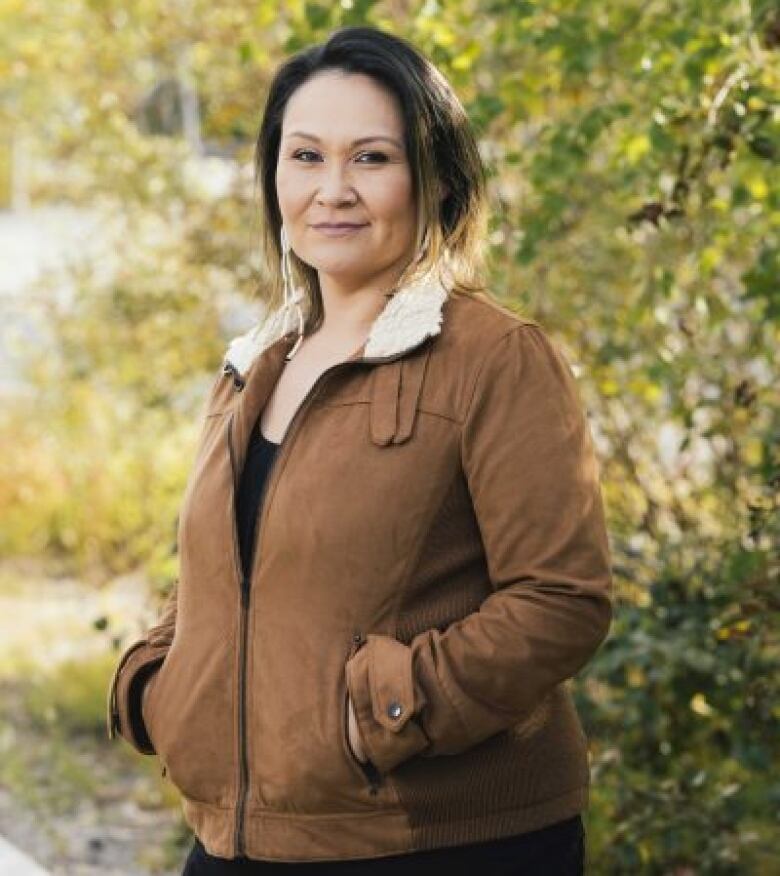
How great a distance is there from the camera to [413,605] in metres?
2.62

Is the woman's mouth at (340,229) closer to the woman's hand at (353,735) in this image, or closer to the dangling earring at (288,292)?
the dangling earring at (288,292)

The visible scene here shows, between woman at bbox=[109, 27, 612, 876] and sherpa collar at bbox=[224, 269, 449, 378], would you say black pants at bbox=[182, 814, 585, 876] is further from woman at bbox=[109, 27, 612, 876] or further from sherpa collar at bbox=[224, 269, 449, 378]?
sherpa collar at bbox=[224, 269, 449, 378]

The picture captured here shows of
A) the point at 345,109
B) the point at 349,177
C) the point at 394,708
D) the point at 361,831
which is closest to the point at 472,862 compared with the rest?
the point at 361,831

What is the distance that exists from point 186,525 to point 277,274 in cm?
52

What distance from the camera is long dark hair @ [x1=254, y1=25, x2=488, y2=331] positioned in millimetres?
2779

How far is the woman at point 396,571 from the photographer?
257 centimetres

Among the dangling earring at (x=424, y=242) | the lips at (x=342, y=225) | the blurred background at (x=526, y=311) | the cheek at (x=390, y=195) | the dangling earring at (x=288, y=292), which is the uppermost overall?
the cheek at (x=390, y=195)

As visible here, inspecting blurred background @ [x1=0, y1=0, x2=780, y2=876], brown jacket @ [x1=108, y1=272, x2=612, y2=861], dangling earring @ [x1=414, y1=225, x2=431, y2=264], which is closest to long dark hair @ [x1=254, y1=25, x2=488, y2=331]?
dangling earring @ [x1=414, y1=225, x2=431, y2=264]

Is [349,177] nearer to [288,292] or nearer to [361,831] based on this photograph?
[288,292]

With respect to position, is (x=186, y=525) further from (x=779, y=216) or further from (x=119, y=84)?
(x=119, y=84)

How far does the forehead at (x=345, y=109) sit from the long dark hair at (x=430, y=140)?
0.01 metres

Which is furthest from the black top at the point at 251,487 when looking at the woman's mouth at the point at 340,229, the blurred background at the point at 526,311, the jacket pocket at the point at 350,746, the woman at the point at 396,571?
the blurred background at the point at 526,311

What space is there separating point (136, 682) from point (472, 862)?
2.19 feet

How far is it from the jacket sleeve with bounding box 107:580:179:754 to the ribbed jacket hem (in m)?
0.34
